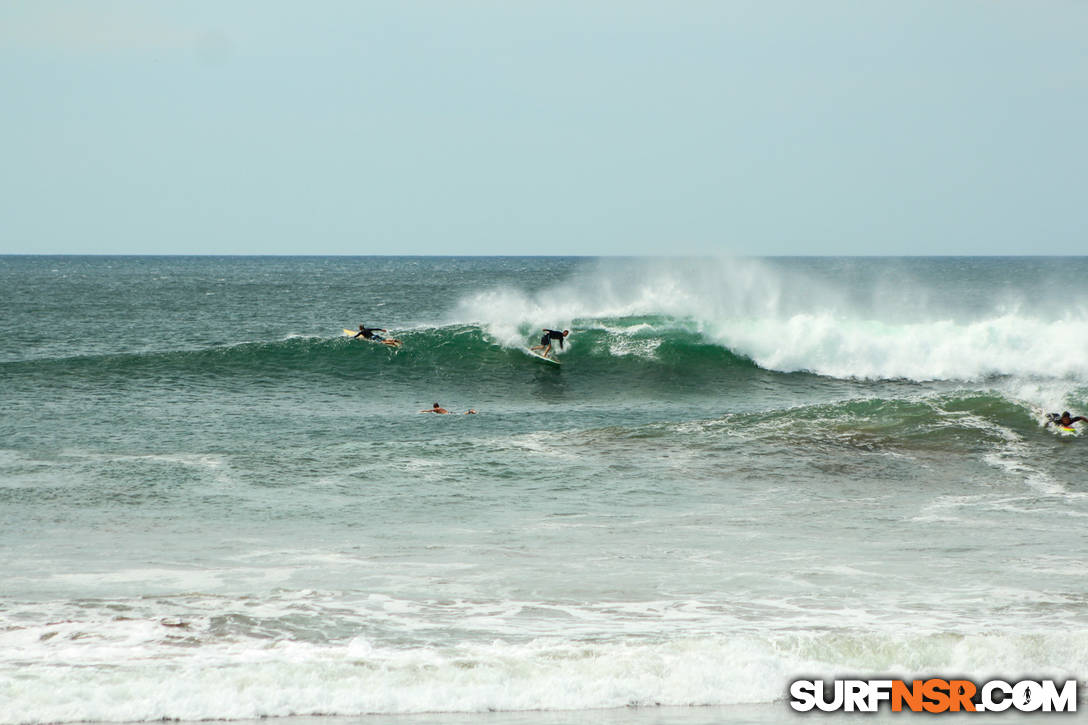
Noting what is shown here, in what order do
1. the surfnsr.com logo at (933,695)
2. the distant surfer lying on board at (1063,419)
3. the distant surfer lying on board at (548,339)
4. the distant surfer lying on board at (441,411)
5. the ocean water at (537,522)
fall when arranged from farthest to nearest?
the distant surfer lying on board at (548,339), the distant surfer lying on board at (441,411), the distant surfer lying on board at (1063,419), the ocean water at (537,522), the surfnsr.com logo at (933,695)

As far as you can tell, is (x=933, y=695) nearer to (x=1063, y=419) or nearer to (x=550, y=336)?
(x=1063, y=419)

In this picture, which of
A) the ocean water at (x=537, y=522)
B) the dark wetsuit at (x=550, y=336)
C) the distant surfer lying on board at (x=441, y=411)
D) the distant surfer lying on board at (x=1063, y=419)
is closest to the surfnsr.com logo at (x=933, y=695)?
the ocean water at (x=537, y=522)

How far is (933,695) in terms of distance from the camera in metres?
8.03

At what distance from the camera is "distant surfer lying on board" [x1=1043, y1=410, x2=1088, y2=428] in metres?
18.9

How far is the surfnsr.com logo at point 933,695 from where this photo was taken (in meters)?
7.79

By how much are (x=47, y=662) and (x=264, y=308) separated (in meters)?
53.1

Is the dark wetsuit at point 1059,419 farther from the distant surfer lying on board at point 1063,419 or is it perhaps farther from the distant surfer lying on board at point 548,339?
the distant surfer lying on board at point 548,339

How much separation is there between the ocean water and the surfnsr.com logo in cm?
18

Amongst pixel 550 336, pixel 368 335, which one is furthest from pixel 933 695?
pixel 368 335

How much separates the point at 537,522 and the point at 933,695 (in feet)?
19.3

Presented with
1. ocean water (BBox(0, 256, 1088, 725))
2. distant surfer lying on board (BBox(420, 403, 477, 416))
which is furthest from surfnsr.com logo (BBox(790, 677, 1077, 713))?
distant surfer lying on board (BBox(420, 403, 477, 416))

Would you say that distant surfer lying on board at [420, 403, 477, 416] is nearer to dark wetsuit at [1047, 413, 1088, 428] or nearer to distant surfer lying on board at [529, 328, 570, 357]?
distant surfer lying on board at [529, 328, 570, 357]

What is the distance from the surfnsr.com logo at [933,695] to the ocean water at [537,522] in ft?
0.58

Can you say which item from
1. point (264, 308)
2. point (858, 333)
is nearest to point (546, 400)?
point (858, 333)
